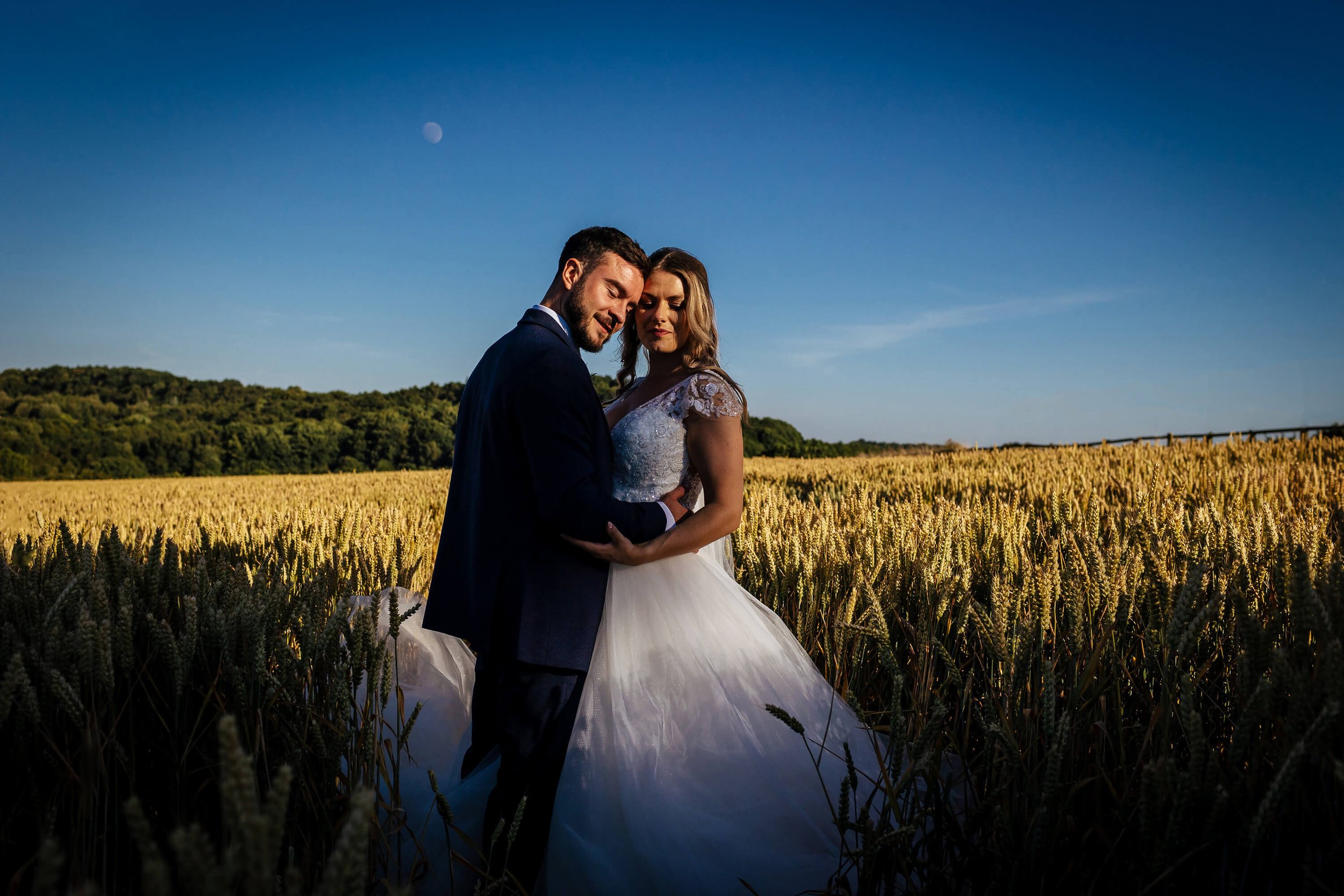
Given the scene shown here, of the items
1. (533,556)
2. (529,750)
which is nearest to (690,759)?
(529,750)

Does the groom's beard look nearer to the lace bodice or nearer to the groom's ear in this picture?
the groom's ear

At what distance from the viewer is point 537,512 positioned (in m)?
2.25

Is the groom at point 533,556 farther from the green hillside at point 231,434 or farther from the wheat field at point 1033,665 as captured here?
the green hillside at point 231,434

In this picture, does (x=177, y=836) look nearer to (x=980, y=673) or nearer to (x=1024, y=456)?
(x=980, y=673)

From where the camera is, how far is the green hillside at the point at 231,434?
150ft

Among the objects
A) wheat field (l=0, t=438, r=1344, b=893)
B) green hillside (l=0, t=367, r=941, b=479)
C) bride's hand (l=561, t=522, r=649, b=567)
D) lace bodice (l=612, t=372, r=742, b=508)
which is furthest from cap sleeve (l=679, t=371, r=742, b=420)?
green hillside (l=0, t=367, r=941, b=479)

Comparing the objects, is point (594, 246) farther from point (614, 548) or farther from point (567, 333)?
point (614, 548)

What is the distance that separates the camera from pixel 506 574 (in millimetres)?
2246

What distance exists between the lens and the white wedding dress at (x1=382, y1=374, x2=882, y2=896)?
2053 millimetres

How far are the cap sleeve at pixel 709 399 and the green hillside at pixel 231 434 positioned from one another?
34851 millimetres

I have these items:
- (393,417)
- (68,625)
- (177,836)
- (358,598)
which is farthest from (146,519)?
(393,417)

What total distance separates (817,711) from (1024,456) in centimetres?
1255

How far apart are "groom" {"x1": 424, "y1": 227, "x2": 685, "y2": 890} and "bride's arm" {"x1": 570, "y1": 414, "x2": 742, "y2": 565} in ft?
0.37

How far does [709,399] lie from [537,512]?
0.86 metres
